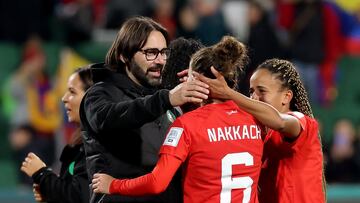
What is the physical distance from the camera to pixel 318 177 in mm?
4457

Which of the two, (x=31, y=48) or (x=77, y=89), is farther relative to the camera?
(x=31, y=48)

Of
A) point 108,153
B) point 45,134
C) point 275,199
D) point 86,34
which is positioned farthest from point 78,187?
point 86,34

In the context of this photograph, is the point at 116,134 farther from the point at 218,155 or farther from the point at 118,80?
the point at 218,155

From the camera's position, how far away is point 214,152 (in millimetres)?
4098

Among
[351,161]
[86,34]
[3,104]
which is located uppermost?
[86,34]

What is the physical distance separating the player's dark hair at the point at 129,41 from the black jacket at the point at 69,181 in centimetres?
63

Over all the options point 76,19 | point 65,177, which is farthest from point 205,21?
point 65,177

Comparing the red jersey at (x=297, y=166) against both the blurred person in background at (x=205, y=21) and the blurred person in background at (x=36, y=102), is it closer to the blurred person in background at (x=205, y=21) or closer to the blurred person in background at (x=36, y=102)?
the blurred person in background at (x=36, y=102)

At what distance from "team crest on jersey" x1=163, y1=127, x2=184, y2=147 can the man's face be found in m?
0.52

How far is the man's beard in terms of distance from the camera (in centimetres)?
455

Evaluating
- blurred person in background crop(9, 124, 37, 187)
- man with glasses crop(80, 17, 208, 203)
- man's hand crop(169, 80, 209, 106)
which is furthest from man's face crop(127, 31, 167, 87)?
blurred person in background crop(9, 124, 37, 187)

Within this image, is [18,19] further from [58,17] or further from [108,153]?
[108,153]

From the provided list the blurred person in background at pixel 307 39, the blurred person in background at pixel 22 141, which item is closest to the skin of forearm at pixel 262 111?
the blurred person in background at pixel 22 141

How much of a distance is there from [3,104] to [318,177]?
7.69 metres
